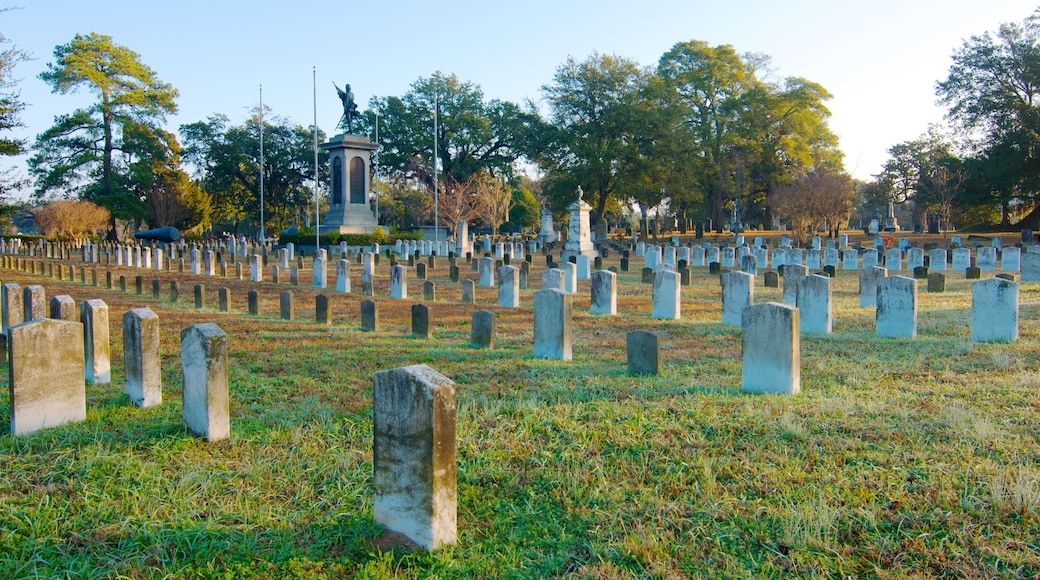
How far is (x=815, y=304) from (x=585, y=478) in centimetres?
701

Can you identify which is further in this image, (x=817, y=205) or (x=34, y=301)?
(x=817, y=205)

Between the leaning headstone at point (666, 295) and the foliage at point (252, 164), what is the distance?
5356 cm

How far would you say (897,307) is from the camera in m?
9.48

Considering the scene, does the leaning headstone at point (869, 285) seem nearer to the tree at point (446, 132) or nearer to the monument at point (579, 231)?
the monument at point (579, 231)

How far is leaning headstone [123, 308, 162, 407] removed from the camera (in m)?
6.23

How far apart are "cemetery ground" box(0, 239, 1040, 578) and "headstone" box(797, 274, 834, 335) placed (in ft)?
7.41

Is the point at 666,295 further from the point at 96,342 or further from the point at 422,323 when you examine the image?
the point at 96,342

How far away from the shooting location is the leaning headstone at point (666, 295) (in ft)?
39.2

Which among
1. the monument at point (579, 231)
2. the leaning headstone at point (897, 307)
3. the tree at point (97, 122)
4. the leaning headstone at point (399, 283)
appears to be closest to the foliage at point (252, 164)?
the tree at point (97, 122)

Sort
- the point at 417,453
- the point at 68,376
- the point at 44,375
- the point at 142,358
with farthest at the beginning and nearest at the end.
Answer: the point at 142,358 < the point at 68,376 < the point at 44,375 < the point at 417,453

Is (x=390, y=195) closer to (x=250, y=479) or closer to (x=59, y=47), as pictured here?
(x=59, y=47)

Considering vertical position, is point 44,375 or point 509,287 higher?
point 509,287

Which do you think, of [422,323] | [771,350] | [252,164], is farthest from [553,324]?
[252,164]

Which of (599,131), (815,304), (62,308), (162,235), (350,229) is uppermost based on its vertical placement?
(599,131)
